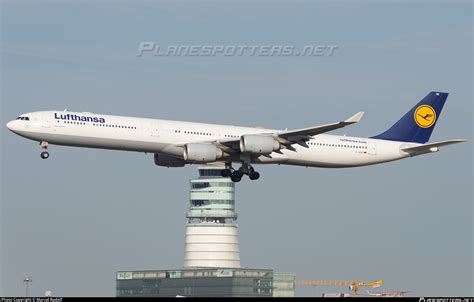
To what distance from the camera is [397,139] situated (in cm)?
8038

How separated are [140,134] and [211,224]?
107583 mm

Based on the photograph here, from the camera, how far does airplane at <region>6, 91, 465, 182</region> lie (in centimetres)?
6925

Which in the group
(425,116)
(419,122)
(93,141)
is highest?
(425,116)

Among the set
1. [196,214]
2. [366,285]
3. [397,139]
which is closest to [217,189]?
[196,214]

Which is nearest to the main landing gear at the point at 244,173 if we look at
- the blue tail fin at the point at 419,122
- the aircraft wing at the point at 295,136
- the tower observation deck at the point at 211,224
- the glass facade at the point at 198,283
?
the aircraft wing at the point at 295,136

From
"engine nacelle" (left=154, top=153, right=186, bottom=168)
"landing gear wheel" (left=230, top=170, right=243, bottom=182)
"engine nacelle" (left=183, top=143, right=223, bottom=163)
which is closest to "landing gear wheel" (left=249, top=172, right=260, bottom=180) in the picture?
"landing gear wheel" (left=230, top=170, right=243, bottom=182)

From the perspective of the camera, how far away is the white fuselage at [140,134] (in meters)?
69.1

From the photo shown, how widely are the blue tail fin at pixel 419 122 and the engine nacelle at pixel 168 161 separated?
14.9 m

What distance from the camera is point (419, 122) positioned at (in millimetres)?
82312

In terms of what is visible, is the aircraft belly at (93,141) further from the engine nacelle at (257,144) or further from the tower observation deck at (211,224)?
the tower observation deck at (211,224)

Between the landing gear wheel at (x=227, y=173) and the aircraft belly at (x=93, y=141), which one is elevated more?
the aircraft belly at (x=93, y=141)

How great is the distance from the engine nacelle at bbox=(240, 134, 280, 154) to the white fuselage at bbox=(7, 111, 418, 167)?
173cm

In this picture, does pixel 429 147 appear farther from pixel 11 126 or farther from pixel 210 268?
pixel 210 268

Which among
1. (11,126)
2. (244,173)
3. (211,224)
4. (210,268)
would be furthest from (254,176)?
(211,224)
